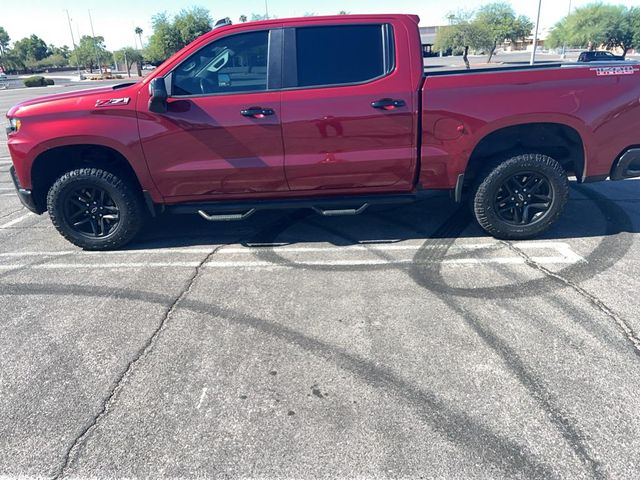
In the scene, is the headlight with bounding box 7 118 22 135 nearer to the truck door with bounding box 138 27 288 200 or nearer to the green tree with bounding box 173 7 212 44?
the truck door with bounding box 138 27 288 200

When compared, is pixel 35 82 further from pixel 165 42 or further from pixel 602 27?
pixel 602 27

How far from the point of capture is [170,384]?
108 inches

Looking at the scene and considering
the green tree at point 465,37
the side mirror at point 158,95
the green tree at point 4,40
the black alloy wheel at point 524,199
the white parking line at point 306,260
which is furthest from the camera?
the green tree at point 4,40

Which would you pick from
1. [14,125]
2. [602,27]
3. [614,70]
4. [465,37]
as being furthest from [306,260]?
[602,27]

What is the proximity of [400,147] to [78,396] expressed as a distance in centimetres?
316

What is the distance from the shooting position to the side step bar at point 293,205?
447 centimetres

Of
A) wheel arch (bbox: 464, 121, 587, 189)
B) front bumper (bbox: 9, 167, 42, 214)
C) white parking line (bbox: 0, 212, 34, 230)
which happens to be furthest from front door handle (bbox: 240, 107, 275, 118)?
white parking line (bbox: 0, 212, 34, 230)

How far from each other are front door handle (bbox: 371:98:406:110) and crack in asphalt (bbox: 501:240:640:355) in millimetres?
1765

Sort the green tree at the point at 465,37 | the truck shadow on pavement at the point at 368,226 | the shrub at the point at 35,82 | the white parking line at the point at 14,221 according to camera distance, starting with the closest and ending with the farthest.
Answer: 1. the truck shadow on pavement at the point at 368,226
2. the white parking line at the point at 14,221
3. the green tree at the point at 465,37
4. the shrub at the point at 35,82

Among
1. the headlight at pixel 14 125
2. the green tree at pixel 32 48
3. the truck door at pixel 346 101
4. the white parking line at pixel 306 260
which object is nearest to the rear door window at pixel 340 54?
the truck door at pixel 346 101

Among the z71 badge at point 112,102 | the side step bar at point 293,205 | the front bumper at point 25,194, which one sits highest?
the z71 badge at point 112,102

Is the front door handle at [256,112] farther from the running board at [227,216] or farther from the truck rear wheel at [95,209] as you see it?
the truck rear wheel at [95,209]

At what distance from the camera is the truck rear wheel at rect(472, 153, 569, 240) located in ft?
14.4

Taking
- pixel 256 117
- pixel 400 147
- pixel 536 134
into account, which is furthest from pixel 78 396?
pixel 536 134
